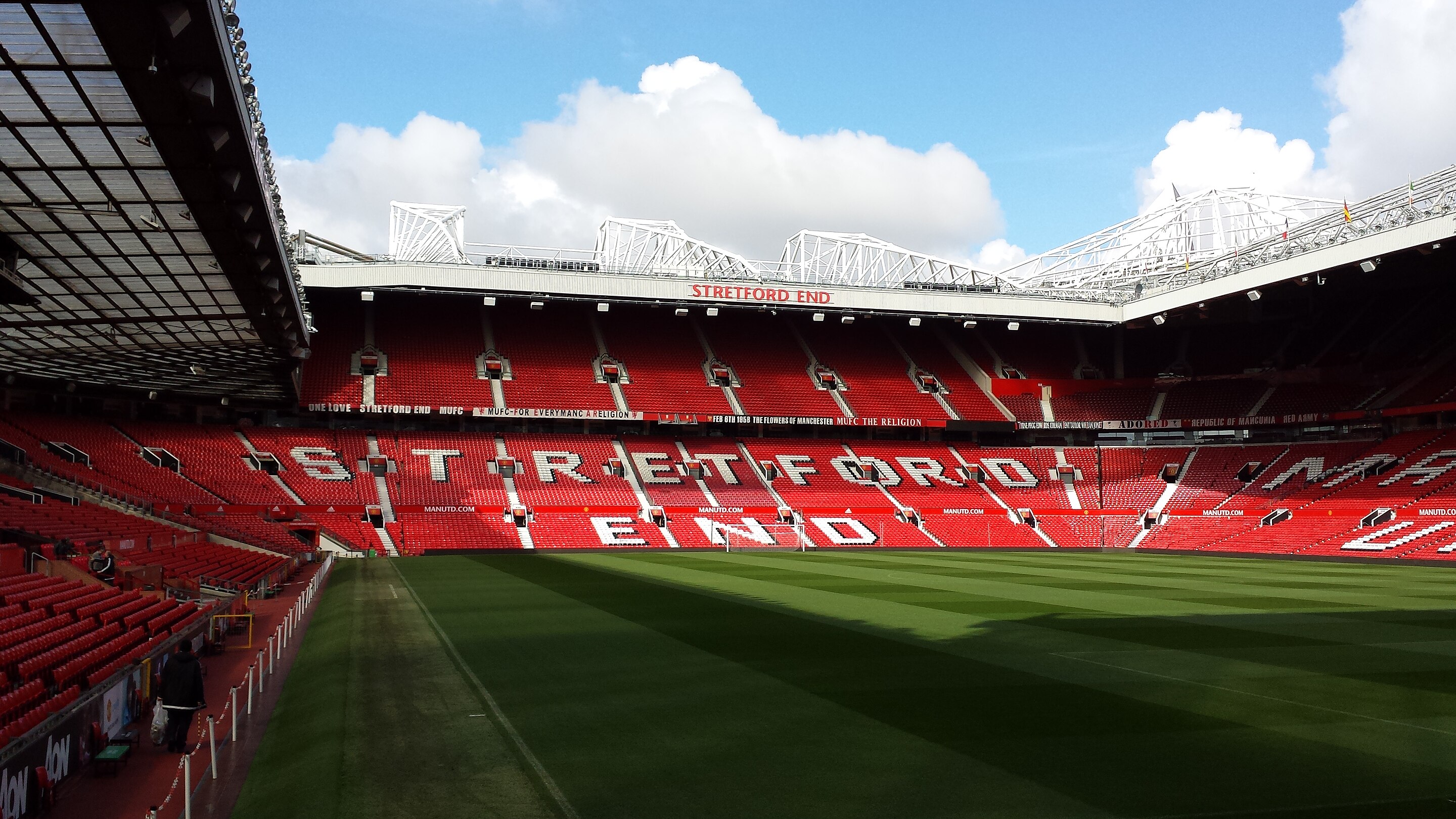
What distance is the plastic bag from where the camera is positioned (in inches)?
438

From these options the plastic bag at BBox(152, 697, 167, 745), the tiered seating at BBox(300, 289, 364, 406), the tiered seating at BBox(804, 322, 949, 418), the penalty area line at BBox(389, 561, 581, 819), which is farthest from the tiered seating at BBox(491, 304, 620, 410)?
the plastic bag at BBox(152, 697, 167, 745)

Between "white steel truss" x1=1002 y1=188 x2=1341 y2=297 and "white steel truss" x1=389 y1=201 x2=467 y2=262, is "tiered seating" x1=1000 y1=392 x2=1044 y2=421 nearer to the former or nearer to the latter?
"white steel truss" x1=1002 y1=188 x2=1341 y2=297

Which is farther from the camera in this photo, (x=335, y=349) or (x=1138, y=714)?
(x=335, y=349)

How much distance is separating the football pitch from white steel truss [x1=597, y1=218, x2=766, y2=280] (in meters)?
34.6

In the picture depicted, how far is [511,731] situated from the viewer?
10734mm

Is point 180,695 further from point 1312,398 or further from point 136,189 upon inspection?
point 1312,398

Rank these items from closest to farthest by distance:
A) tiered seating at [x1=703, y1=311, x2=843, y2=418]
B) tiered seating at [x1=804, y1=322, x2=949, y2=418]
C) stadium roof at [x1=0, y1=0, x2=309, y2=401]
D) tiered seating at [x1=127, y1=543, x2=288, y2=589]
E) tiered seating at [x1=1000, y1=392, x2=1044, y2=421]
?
1. stadium roof at [x1=0, y1=0, x2=309, y2=401]
2. tiered seating at [x1=127, y1=543, x2=288, y2=589]
3. tiered seating at [x1=703, y1=311, x2=843, y2=418]
4. tiered seating at [x1=804, y1=322, x2=949, y2=418]
5. tiered seating at [x1=1000, y1=392, x2=1044, y2=421]

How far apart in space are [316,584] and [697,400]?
109ft

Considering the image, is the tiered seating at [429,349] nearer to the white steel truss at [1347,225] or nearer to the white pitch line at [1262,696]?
the white steel truss at [1347,225]

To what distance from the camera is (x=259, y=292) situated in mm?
26047

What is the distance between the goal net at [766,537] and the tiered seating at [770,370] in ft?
32.4

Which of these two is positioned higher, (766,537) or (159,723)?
(766,537)

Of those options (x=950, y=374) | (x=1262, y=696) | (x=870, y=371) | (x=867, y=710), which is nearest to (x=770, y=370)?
(x=870, y=371)

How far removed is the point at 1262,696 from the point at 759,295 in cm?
4441
